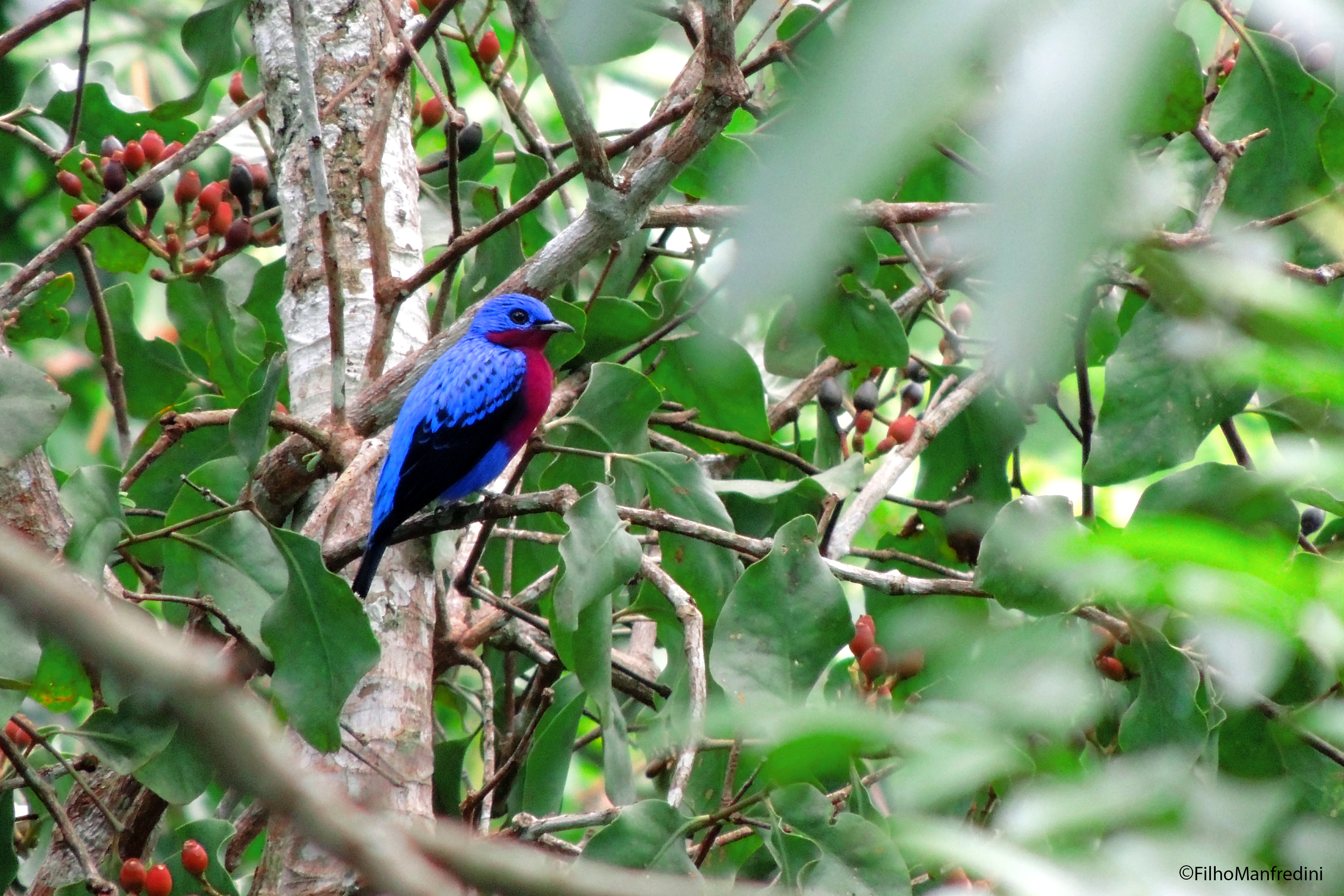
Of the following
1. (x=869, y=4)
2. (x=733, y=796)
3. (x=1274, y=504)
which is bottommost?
(x=733, y=796)

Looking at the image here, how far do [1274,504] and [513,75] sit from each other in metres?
4.84

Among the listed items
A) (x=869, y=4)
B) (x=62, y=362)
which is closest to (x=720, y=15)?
(x=869, y=4)

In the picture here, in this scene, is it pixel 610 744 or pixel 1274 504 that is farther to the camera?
pixel 610 744

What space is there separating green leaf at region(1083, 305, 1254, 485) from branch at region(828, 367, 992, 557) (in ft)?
1.71

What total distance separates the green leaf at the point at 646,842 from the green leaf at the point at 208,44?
255 cm

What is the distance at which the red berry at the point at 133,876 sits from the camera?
294 centimetres

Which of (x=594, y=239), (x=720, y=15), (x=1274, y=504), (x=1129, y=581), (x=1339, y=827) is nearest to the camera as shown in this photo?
(x=1129, y=581)

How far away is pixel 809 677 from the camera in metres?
2.56

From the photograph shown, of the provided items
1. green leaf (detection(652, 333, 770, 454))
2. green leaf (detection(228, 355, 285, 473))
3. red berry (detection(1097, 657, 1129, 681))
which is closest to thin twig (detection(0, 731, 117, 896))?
green leaf (detection(228, 355, 285, 473))

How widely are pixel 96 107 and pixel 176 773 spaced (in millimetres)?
2542

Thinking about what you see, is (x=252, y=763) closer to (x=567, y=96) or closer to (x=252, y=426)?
(x=567, y=96)

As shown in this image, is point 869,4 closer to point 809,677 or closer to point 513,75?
point 809,677

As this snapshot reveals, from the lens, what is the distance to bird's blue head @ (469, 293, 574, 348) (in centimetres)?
386

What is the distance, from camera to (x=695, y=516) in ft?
10.6
